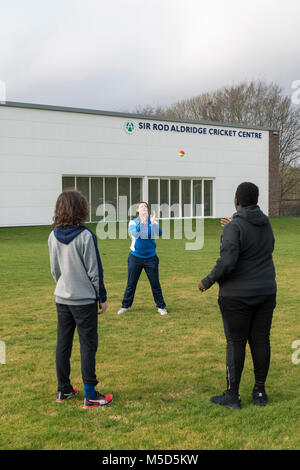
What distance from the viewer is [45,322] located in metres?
7.66

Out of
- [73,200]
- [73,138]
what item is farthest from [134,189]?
[73,200]

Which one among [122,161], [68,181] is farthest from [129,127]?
[68,181]

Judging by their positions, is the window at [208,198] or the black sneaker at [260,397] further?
the window at [208,198]

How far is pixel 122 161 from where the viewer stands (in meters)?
32.3

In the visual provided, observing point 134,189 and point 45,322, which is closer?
point 45,322

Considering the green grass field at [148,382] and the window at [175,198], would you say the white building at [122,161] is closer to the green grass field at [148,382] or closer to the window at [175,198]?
the window at [175,198]

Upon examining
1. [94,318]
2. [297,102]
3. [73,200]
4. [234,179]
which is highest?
[297,102]

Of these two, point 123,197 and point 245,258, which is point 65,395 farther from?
point 123,197

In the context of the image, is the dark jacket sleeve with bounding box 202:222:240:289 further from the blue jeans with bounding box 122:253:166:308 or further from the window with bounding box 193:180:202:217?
the window with bounding box 193:180:202:217

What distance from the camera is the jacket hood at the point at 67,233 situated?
425 cm

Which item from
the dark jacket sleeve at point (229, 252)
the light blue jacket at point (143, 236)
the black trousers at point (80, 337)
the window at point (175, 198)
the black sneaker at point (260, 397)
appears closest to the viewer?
the dark jacket sleeve at point (229, 252)

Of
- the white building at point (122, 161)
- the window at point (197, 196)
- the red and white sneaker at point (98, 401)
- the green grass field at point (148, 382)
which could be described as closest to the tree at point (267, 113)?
the white building at point (122, 161)
